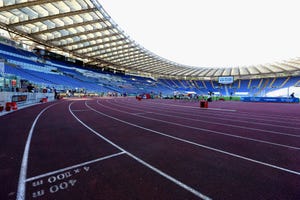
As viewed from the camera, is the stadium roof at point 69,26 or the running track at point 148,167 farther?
the stadium roof at point 69,26

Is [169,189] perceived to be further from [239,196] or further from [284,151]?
[284,151]

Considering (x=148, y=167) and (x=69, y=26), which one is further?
(x=69, y=26)

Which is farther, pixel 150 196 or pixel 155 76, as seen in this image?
pixel 155 76

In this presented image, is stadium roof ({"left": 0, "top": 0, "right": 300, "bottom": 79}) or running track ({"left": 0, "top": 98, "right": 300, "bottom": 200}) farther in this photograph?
stadium roof ({"left": 0, "top": 0, "right": 300, "bottom": 79})

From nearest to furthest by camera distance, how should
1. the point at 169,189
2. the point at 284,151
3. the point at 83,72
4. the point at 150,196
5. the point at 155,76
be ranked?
1. the point at 150,196
2. the point at 169,189
3. the point at 284,151
4. the point at 83,72
5. the point at 155,76

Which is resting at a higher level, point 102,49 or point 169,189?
point 102,49

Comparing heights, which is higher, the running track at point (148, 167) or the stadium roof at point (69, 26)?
the stadium roof at point (69, 26)

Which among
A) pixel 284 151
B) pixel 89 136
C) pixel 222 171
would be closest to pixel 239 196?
pixel 222 171

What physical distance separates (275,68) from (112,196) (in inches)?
2421

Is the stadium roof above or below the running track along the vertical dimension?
above

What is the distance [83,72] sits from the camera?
54.9 m

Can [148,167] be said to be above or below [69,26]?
below

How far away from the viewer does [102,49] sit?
2769 centimetres

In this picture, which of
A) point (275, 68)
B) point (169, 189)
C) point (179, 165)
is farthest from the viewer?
point (275, 68)
